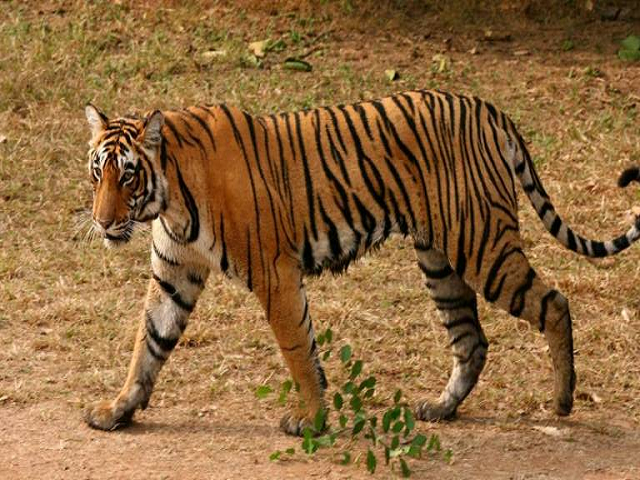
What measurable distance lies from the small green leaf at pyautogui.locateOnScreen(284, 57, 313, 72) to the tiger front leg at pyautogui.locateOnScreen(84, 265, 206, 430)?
4167 millimetres

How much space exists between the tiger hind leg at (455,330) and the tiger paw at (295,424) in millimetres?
560

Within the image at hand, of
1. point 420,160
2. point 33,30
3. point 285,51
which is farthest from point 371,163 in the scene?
point 33,30

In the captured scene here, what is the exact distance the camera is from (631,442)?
5.59 metres

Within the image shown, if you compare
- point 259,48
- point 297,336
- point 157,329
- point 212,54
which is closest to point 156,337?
point 157,329

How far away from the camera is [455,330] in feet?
19.4

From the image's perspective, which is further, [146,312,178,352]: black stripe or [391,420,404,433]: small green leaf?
[146,312,178,352]: black stripe

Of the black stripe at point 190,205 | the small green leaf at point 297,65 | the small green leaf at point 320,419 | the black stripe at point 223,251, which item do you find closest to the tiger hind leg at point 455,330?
the small green leaf at point 320,419

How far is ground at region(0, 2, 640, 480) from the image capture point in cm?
552

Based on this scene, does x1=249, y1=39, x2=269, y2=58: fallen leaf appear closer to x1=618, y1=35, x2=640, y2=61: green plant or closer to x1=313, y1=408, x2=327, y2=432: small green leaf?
x1=618, y1=35, x2=640, y2=61: green plant

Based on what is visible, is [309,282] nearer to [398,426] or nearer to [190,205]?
[190,205]

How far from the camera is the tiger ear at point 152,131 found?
536cm

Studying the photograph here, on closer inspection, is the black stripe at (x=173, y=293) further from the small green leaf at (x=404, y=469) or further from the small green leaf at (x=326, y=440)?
the small green leaf at (x=404, y=469)

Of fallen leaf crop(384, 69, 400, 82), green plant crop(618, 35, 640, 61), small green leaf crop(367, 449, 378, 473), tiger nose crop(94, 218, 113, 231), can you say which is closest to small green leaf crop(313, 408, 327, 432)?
small green leaf crop(367, 449, 378, 473)

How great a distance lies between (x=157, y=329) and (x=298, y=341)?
662mm
